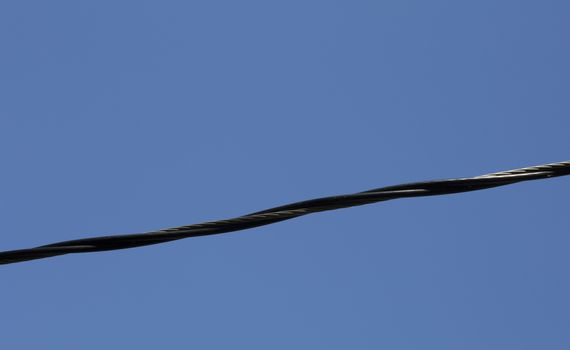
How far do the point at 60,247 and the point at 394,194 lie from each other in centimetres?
174

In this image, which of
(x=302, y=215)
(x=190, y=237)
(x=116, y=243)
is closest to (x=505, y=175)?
(x=302, y=215)

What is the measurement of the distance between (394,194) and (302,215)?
0.49 m

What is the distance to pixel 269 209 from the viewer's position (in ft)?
13.5

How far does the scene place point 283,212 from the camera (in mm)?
4086

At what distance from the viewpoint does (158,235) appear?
4074 mm

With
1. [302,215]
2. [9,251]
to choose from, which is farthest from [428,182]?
[9,251]

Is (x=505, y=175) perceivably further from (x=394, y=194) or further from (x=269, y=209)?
(x=269, y=209)

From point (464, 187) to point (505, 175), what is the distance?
0.21 meters

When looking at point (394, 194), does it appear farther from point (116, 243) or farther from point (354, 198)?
point (116, 243)

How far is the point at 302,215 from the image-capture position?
411cm

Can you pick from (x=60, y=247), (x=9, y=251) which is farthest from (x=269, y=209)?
(x=9, y=251)

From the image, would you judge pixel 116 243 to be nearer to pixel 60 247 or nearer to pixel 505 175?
pixel 60 247

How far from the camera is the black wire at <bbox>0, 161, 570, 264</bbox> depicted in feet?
13.3

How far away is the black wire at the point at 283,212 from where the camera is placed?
4.06 meters
